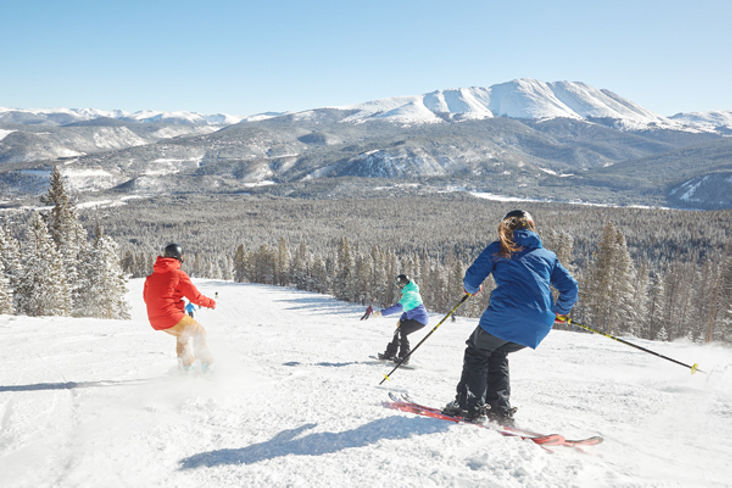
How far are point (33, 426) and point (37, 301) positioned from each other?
27.1 meters

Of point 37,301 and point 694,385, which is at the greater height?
point 694,385

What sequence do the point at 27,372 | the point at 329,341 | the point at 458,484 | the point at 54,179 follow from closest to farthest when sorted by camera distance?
the point at 458,484 < the point at 27,372 < the point at 329,341 < the point at 54,179

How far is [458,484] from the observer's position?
3.25 meters

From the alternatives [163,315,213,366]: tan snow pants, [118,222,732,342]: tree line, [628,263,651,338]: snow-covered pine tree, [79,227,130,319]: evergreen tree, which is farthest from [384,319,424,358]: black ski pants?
[628,263,651,338]: snow-covered pine tree

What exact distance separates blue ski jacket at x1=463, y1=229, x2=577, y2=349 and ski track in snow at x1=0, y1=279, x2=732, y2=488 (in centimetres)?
115

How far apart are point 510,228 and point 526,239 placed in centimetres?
22

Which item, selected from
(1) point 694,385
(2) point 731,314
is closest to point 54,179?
(1) point 694,385

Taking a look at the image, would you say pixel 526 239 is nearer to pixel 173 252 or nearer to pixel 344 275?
pixel 173 252

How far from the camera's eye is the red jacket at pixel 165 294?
628 cm

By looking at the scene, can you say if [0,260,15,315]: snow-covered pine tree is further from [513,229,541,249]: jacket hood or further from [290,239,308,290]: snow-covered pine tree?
[290,239,308,290]: snow-covered pine tree

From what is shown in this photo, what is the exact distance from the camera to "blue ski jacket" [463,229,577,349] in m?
4.27

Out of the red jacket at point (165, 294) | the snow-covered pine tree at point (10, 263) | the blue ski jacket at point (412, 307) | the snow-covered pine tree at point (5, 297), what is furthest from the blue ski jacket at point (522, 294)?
the snow-covered pine tree at point (10, 263)

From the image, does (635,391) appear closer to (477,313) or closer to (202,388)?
(202,388)

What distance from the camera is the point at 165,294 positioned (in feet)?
20.6
